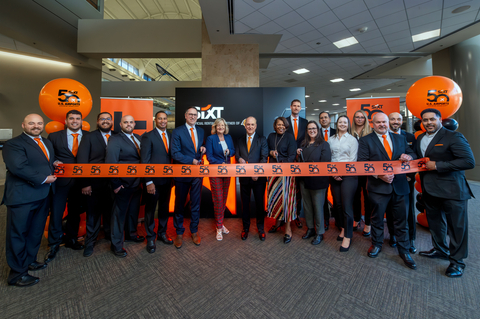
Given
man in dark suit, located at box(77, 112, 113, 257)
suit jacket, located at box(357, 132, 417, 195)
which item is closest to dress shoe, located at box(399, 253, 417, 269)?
suit jacket, located at box(357, 132, 417, 195)

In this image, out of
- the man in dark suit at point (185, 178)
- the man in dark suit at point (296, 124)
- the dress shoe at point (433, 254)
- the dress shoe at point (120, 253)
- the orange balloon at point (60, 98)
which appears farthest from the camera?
the man in dark suit at point (296, 124)

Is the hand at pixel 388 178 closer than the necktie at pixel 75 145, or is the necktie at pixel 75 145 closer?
the hand at pixel 388 178

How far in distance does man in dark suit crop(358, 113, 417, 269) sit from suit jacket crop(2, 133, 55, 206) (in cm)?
346

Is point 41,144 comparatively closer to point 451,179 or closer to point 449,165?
point 449,165

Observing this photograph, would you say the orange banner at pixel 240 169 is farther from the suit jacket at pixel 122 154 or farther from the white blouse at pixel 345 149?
the white blouse at pixel 345 149

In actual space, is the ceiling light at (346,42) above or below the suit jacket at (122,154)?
above

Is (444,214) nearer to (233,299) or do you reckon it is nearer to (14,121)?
(233,299)

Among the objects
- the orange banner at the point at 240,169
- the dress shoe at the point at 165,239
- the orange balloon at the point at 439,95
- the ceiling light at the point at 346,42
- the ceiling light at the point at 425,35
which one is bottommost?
the dress shoe at the point at 165,239

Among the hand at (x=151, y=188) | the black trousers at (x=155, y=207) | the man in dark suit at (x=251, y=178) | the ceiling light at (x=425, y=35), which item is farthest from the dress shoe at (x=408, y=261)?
the ceiling light at (x=425, y=35)

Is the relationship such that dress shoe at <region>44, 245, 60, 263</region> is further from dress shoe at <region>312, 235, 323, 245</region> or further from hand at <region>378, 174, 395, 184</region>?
hand at <region>378, 174, 395, 184</region>

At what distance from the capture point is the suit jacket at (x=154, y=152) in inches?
98.3

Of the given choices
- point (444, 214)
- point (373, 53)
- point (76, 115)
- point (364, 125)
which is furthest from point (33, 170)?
point (373, 53)

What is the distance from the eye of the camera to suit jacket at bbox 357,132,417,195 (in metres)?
2.21

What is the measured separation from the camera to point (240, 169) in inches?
96.5
